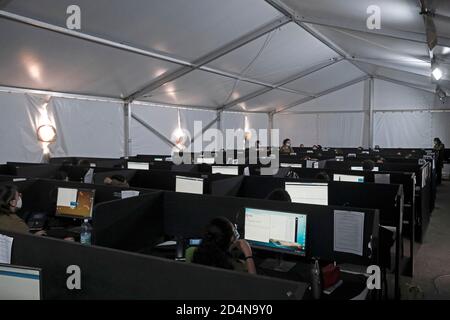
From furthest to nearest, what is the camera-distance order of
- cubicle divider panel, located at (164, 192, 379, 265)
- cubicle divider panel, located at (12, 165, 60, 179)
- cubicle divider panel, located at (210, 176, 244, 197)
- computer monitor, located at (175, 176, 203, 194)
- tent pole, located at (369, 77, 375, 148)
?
tent pole, located at (369, 77, 375, 148), cubicle divider panel, located at (12, 165, 60, 179), computer monitor, located at (175, 176, 203, 194), cubicle divider panel, located at (210, 176, 244, 197), cubicle divider panel, located at (164, 192, 379, 265)

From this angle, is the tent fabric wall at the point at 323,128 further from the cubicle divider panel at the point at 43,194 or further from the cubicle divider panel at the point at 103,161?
the cubicle divider panel at the point at 43,194

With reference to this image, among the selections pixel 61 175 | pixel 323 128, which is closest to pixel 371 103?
pixel 323 128

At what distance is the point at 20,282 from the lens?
148 centimetres

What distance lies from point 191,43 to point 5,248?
6.59 m

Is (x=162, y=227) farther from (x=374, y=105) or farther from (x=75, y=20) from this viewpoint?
(x=374, y=105)

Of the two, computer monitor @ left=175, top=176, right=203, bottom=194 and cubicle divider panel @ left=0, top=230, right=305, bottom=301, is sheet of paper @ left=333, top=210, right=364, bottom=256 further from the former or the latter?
computer monitor @ left=175, top=176, right=203, bottom=194

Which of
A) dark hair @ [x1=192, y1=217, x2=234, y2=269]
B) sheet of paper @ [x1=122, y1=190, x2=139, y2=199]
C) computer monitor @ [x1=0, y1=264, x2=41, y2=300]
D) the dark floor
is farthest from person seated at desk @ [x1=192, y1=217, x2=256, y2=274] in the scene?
the dark floor

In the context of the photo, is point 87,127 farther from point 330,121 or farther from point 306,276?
point 330,121

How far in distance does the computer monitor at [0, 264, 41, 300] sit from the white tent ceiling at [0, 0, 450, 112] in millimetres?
4192

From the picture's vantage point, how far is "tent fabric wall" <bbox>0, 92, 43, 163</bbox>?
7.24 m

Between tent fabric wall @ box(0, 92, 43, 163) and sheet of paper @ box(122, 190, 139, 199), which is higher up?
tent fabric wall @ box(0, 92, 43, 163)

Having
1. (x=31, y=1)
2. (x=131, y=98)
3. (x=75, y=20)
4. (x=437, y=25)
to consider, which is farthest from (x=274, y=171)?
(x=131, y=98)

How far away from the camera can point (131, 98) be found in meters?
9.84

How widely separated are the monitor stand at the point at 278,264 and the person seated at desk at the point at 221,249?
526 mm
